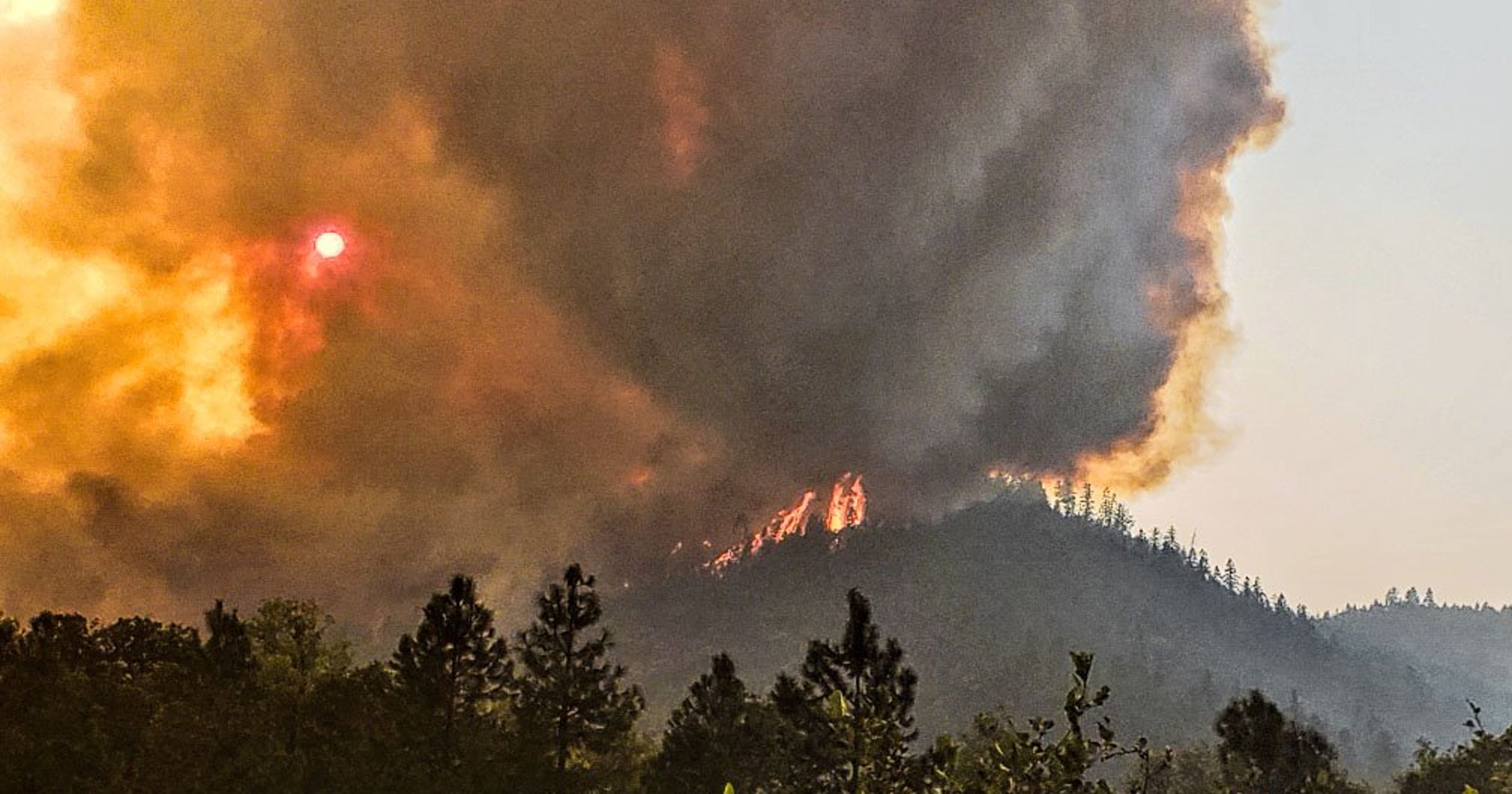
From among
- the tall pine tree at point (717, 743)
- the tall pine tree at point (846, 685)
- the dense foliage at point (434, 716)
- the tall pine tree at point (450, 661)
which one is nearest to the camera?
the tall pine tree at point (846, 685)

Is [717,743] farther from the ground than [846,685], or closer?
farther from the ground

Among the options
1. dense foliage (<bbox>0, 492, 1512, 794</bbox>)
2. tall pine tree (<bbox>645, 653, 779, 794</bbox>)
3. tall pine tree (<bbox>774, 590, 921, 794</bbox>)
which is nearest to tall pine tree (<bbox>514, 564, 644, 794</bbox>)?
dense foliage (<bbox>0, 492, 1512, 794</bbox>)

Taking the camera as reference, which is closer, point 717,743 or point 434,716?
point 434,716

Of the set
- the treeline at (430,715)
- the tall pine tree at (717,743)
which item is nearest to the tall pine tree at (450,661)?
the treeline at (430,715)

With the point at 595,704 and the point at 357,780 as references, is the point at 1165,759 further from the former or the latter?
the point at 595,704

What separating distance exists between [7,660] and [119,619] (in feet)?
88.2

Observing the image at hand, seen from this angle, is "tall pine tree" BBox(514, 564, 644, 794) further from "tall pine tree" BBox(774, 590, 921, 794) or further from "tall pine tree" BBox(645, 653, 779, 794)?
"tall pine tree" BBox(774, 590, 921, 794)

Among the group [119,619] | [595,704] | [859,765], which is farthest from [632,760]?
[859,765]

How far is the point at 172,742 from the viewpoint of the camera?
2579 inches

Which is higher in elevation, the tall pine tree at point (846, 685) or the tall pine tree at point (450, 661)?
the tall pine tree at point (450, 661)

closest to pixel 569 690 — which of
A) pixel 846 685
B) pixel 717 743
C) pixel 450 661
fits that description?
pixel 450 661

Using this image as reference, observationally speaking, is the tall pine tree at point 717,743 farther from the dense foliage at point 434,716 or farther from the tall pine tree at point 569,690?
the tall pine tree at point 569,690

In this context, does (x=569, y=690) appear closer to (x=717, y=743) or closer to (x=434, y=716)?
(x=434, y=716)

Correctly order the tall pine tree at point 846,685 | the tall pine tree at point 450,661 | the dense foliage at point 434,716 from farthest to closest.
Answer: the tall pine tree at point 450,661
the dense foliage at point 434,716
the tall pine tree at point 846,685
